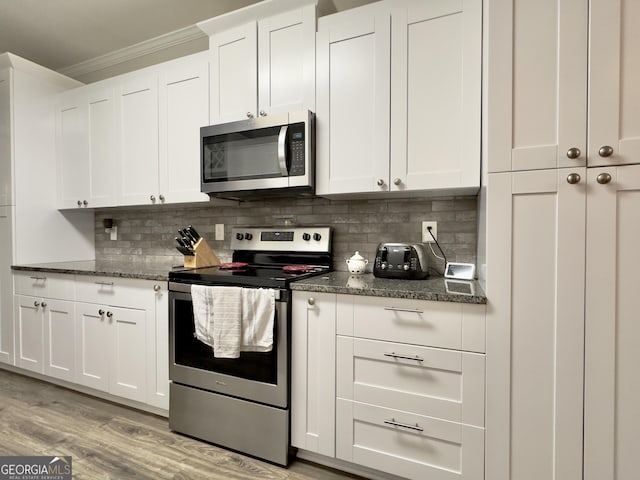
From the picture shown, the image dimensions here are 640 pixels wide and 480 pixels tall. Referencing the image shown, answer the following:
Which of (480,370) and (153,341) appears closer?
(480,370)

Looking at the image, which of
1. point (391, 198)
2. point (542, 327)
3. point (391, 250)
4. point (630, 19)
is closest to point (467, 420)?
point (542, 327)

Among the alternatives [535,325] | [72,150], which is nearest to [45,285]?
[72,150]

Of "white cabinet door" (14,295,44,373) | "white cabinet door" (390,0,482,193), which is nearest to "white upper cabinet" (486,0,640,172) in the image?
"white cabinet door" (390,0,482,193)

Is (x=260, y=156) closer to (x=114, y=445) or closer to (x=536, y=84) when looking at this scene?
(x=536, y=84)

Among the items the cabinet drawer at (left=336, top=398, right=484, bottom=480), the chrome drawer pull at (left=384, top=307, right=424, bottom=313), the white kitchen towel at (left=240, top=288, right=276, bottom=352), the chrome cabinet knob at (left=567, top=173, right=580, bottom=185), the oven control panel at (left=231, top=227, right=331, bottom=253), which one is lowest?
the cabinet drawer at (left=336, top=398, right=484, bottom=480)

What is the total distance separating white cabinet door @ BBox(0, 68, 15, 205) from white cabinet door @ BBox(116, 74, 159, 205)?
34.9 inches

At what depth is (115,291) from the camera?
2139 mm

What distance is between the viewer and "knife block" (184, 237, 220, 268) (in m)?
2.17

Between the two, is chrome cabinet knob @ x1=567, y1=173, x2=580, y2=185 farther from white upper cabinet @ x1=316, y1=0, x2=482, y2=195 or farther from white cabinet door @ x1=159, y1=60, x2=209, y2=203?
white cabinet door @ x1=159, y1=60, x2=209, y2=203

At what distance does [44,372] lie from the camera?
8.14 feet

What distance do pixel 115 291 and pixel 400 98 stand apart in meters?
2.02

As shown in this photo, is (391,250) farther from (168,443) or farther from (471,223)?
(168,443)

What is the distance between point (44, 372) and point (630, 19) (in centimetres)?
372

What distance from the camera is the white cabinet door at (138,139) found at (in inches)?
93.3
